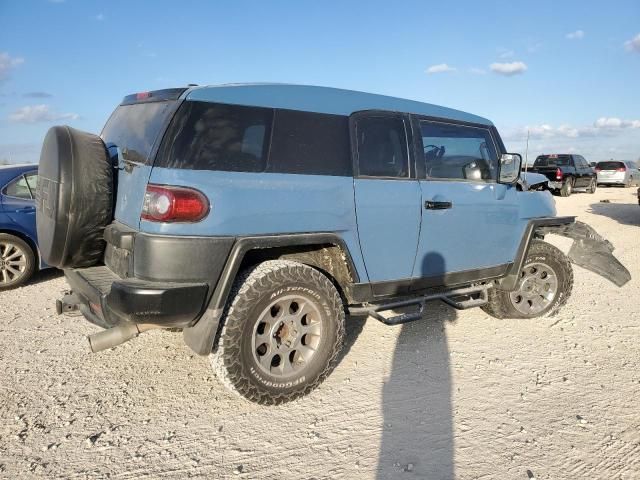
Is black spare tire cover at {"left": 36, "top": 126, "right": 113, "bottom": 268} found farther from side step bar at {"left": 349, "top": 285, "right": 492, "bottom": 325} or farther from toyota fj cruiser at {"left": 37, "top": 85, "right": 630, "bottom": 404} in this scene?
side step bar at {"left": 349, "top": 285, "right": 492, "bottom": 325}

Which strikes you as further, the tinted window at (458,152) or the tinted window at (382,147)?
the tinted window at (458,152)

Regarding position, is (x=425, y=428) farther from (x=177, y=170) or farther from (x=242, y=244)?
(x=177, y=170)

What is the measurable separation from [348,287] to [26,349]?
292 cm

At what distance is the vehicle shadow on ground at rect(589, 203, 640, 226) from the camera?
42.0 ft

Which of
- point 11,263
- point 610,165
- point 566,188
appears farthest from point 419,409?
point 610,165

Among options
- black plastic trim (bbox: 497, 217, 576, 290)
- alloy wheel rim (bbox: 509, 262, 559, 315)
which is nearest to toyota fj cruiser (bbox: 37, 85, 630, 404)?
black plastic trim (bbox: 497, 217, 576, 290)

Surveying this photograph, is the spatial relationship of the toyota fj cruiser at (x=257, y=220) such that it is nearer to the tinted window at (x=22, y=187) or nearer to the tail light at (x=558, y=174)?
the tinted window at (x=22, y=187)

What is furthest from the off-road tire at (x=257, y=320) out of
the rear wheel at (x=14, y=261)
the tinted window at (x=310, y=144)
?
the rear wheel at (x=14, y=261)

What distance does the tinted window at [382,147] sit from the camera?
3.43 meters

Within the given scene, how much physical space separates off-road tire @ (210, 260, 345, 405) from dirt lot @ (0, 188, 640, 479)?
0.52 ft

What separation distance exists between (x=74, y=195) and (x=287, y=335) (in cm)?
163

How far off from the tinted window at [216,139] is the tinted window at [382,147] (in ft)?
2.64

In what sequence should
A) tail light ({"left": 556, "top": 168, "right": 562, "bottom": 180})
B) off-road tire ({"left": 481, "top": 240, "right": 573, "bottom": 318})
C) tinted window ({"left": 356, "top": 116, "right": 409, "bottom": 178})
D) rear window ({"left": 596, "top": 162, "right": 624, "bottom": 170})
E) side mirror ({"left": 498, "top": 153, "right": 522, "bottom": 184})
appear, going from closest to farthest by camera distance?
tinted window ({"left": 356, "top": 116, "right": 409, "bottom": 178})
side mirror ({"left": 498, "top": 153, "right": 522, "bottom": 184})
off-road tire ({"left": 481, "top": 240, "right": 573, "bottom": 318})
tail light ({"left": 556, "top": 168, "right": 562, "bottom": 180})
rear window ({"left": 596, "top": 162, "right": 624, "bottom": 170})

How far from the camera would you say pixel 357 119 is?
3443 millimetres
